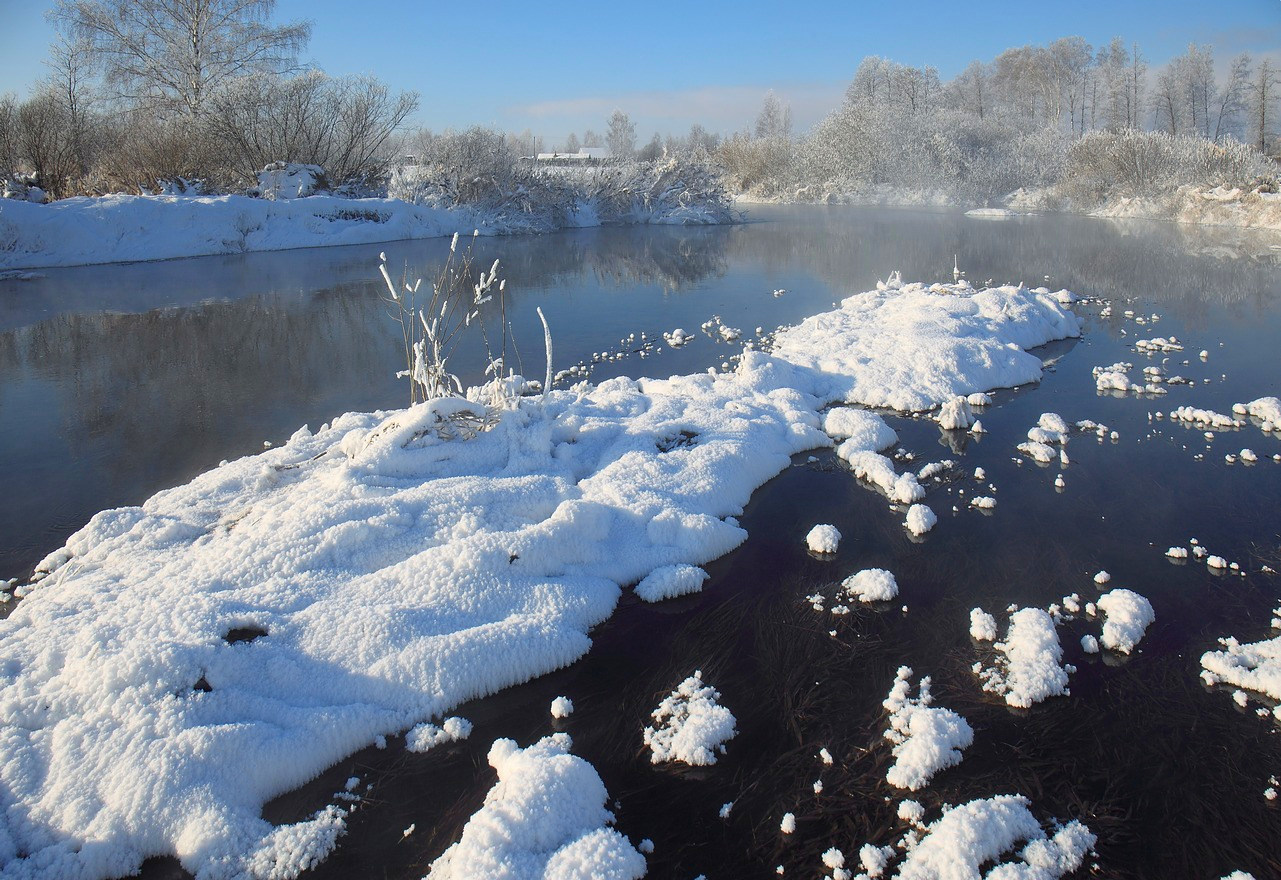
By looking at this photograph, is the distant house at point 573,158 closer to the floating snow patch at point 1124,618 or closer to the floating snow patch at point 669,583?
the floating snow patch at point 669,583

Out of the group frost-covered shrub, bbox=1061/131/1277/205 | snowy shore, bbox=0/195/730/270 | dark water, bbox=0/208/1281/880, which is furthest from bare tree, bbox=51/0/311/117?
frost-covered shrub, bbox=1061/131/1277/205

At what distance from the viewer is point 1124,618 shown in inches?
153

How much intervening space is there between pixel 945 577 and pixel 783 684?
1463 mm

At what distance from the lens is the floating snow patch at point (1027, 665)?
3.48 metres

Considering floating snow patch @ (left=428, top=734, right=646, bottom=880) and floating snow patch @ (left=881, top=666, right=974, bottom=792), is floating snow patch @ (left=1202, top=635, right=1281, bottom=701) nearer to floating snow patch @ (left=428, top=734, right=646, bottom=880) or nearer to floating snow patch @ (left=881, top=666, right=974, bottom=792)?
floating snow patch @ (left=881, top=666, right=974, bottom=792)

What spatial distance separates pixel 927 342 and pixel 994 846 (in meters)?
6.55

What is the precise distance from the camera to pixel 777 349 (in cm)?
915

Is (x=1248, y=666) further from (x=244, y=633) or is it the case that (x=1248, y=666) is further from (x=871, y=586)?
(x=244, y=633)

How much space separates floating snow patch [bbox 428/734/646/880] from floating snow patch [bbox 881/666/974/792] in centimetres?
115

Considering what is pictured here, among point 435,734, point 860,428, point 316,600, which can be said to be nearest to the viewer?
point 435,734

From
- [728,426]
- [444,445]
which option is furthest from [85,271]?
[728,426]

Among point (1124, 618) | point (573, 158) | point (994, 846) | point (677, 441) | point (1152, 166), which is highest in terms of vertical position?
point (573, 158)

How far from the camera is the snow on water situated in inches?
108

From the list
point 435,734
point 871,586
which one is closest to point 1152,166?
point 871,586
